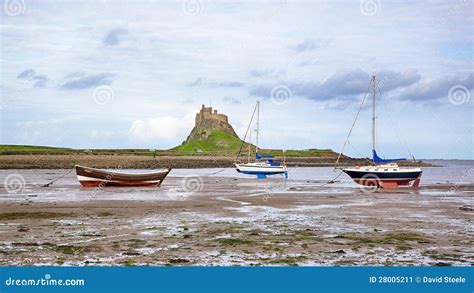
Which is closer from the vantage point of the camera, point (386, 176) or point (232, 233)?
point (232, 233)

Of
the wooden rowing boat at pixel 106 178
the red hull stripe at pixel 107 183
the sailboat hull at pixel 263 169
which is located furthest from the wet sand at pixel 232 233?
the sailboat hull at pixel 263 169

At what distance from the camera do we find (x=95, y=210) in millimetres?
25938

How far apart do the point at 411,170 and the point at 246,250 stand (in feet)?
114

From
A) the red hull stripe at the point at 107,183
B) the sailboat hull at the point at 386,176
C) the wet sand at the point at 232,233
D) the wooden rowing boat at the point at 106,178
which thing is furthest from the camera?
the sailboat hull at the point at 386,176

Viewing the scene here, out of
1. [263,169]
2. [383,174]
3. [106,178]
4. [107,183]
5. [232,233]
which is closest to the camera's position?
[232,233]

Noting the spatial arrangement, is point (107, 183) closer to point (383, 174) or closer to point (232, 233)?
point (383, 174)

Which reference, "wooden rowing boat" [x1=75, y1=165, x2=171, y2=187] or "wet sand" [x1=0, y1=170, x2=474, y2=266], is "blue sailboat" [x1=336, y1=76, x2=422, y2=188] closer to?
"wet sand" [x1=0, y1=170, x2=474, y2=266]

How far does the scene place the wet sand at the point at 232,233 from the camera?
1418cm

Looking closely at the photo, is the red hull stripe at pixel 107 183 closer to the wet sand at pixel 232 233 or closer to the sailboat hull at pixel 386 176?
the wet sand at pixel 232 233

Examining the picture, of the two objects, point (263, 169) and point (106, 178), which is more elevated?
point (263, 169)

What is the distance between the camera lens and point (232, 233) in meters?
18.5

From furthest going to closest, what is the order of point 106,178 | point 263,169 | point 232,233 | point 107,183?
point 263,169, point 107,183, point 106,178, point 232,233

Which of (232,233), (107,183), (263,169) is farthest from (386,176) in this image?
(232,233)

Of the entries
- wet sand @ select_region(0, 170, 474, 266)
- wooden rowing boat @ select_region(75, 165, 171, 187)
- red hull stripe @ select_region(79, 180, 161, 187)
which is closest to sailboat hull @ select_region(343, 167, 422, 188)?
wet sand @ select_region(0, 170, 474, 266)
